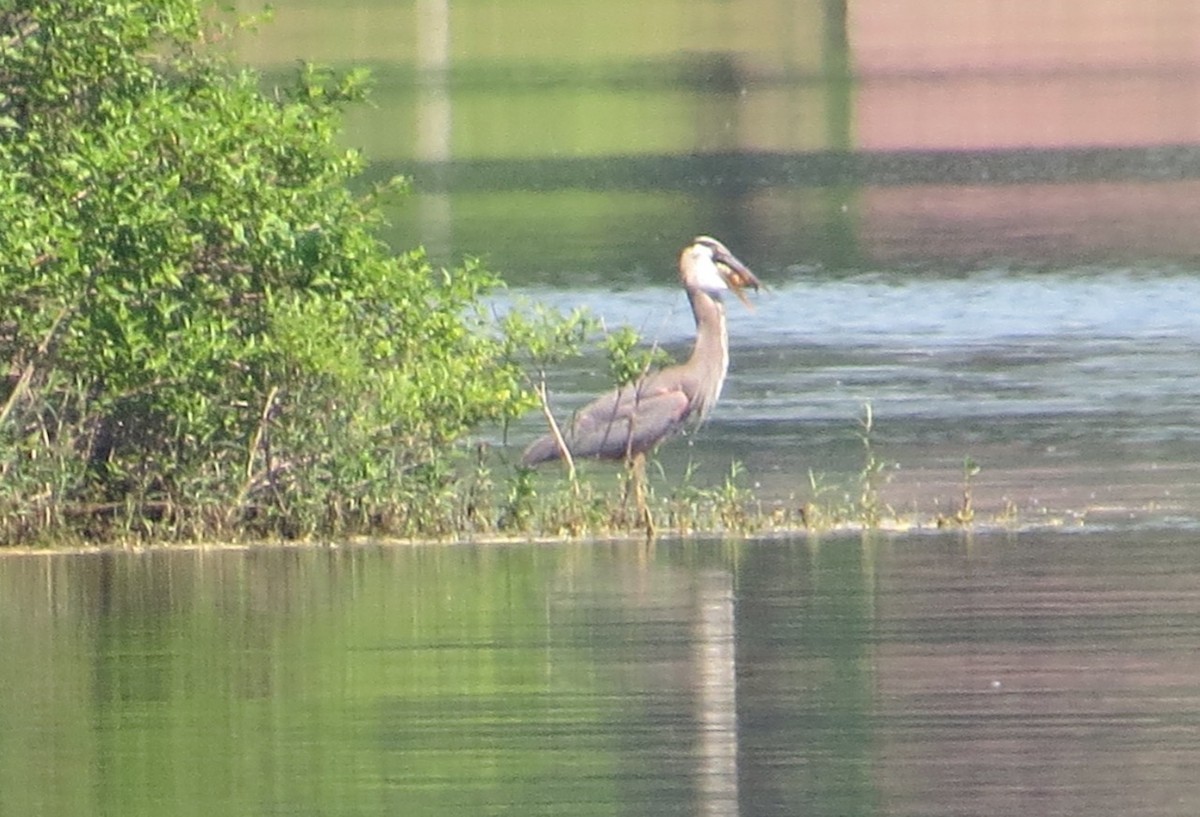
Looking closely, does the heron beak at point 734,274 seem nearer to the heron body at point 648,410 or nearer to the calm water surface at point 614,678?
the heron body at point 648,410

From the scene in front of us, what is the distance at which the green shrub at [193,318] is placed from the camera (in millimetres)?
12945

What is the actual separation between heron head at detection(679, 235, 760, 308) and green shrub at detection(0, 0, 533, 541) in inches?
62.5

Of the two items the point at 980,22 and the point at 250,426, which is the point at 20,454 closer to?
the point at 250,426

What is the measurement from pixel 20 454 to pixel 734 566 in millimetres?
2959

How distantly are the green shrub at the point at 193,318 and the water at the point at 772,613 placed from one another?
374mm

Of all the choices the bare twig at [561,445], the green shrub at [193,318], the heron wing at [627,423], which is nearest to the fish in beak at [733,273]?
the heron wing at [627,423]

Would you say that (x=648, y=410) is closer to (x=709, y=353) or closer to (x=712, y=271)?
(x=709, y=353)

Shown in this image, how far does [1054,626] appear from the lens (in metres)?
10.4

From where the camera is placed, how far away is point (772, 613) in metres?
11.0

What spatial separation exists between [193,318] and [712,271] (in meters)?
2.93

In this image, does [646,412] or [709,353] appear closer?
[646,412]

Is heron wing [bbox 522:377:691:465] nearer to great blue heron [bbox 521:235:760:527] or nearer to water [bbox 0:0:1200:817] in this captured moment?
great blue heron [bbox 521:235:760:527]

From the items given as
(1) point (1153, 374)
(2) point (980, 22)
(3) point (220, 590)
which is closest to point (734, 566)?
(3) point (220, 590)

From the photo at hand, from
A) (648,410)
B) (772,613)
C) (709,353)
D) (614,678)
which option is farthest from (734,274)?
(614,678)
